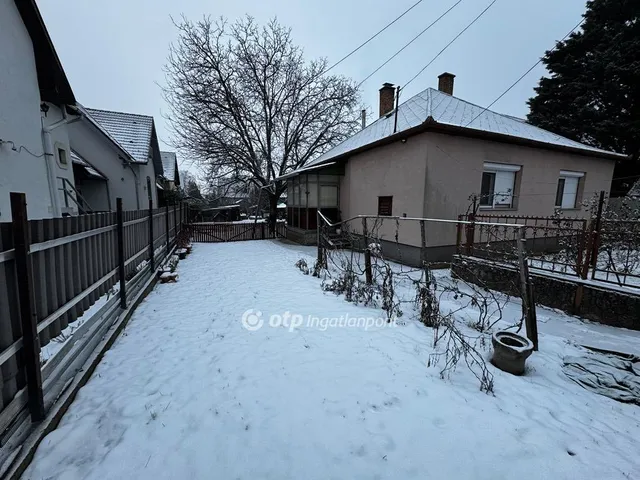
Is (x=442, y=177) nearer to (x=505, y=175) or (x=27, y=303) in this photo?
(x=505, y=175)

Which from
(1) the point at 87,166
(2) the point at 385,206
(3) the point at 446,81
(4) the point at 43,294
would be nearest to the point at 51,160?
(1) the point at 87,166

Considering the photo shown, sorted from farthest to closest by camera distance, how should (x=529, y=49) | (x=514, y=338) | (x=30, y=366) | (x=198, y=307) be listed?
(x=529, y=49)
(x=198, y=307)
(x=514, y=338)
(x=30, y=366)

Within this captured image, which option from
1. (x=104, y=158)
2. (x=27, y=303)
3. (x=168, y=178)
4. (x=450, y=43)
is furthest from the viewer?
(x=168, y=178)

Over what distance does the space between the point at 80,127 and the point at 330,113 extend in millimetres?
11590

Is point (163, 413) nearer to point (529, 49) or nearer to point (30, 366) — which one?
point (30, 366)

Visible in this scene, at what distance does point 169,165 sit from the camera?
20938mm

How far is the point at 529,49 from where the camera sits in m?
7.89

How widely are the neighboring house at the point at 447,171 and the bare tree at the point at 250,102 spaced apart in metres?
5.43

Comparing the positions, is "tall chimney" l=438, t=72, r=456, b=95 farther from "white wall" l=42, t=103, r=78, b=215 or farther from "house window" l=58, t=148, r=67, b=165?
"house window" l=58, t=148, r=67, b=165

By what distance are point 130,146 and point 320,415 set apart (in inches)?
515

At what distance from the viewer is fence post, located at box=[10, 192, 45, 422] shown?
172 cm

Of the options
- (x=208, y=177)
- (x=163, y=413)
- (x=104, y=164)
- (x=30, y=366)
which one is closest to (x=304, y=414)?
(x=163, y=413)

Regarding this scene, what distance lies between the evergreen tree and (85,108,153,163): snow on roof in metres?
19.9

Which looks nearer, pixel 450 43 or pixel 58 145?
pixel 58 145
